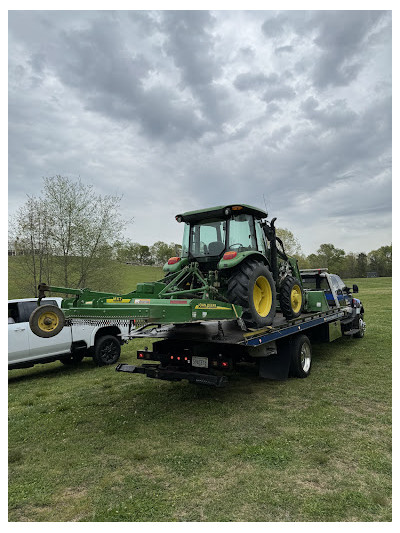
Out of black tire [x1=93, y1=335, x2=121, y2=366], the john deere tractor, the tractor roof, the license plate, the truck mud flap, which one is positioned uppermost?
the tractor roof

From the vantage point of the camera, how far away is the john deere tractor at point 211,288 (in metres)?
4.23

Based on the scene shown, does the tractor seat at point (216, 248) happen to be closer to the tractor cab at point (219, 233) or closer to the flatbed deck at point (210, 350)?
the tractor cab at point (219, 233)

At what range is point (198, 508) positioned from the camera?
2959mm

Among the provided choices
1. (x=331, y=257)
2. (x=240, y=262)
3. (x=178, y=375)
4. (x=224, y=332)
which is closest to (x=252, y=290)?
(x=240, y=262)

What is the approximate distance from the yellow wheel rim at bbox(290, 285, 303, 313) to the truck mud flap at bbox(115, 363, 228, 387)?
2583mm

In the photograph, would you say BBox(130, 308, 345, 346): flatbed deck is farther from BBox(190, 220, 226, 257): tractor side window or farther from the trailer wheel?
BBox(190, 220, 226, 257): tractor side window

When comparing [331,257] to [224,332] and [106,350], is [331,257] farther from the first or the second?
[224,332]

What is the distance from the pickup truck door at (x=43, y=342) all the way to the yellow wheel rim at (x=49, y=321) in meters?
3.33

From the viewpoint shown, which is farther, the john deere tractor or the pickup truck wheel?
the pickup truck wheel

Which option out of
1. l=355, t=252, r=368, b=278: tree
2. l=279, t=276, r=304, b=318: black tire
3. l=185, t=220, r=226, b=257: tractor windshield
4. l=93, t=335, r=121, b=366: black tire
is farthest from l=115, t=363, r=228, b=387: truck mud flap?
l=355, t=252, r=368, b=278: tree

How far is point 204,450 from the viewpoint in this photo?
3.98m

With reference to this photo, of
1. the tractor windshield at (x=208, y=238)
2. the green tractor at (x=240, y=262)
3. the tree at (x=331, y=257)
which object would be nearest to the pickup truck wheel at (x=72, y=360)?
the green tractor at (x=240, y=262)

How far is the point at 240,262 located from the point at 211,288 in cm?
59

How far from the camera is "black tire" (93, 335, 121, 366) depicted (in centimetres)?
829
